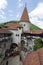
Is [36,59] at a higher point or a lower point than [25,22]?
higher

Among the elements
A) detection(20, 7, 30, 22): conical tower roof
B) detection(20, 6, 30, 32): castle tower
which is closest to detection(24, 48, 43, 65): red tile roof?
detection(20, 6, 30, 32): castle tower

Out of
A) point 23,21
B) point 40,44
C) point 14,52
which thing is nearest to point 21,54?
point 14,52

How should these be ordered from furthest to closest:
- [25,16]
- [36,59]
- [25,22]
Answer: [25,16] < [25,22] < [36,59]

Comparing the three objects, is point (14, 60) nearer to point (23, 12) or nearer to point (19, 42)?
point (19, 42)

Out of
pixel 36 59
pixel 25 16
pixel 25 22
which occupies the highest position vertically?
pixel 36 59

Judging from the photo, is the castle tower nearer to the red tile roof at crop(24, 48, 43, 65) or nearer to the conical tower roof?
the conical tower roof

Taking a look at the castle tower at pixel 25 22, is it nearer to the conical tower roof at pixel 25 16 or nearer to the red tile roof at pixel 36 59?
the conical tower roof at pixel 25 16

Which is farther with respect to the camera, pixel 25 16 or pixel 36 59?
pixel 25 16

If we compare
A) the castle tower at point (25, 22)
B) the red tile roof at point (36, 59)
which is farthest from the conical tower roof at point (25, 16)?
the red tile roof at point (36, 59)

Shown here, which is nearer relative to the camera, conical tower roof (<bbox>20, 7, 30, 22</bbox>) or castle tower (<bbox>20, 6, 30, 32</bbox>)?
castle tower (<bbox>20, 6, 30, 32</bbox>)

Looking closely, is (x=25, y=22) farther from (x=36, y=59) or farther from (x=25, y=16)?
(x=36, y=59)

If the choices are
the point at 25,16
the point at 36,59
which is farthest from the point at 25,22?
the point at 36,59

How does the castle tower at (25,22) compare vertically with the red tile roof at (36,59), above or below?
below

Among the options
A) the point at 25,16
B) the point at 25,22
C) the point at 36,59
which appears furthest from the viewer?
the point at 25,16
